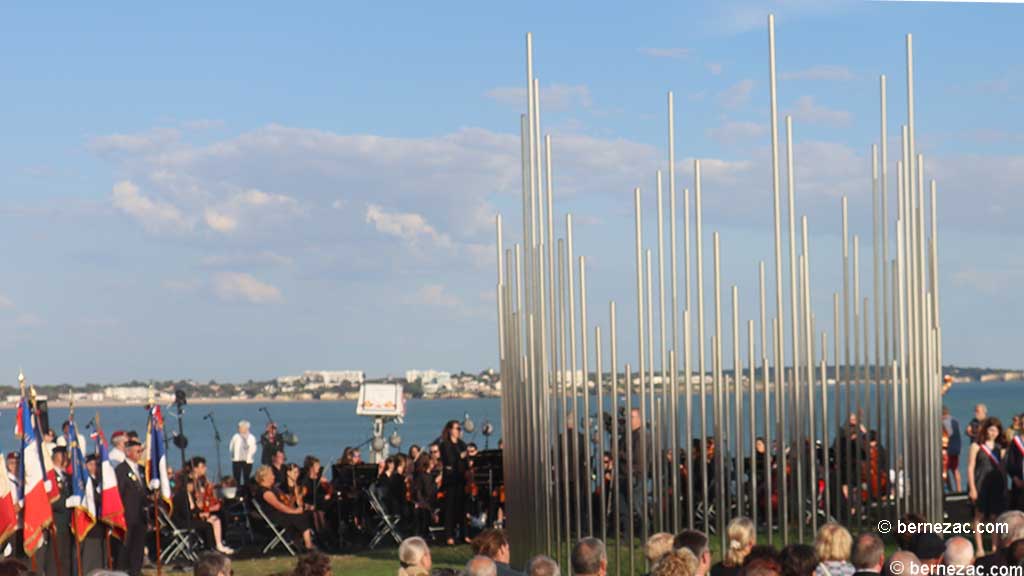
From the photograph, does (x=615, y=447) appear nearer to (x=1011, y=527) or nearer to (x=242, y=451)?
(x=1011, y=527)

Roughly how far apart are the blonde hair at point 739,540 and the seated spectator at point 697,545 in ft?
0.96

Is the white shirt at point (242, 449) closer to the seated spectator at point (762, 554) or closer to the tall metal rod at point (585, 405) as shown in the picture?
the tall metal rod at point (585, 405)

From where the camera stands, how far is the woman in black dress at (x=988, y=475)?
16078 millimetres

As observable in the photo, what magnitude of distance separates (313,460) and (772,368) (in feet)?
29.8

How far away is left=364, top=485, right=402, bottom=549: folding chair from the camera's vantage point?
19.7 metres

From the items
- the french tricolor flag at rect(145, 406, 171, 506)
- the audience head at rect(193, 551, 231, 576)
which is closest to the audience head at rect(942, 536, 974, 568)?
the audience head at rect(193, 551, 231, 576)

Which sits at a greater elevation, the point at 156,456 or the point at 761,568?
the point at 156,456

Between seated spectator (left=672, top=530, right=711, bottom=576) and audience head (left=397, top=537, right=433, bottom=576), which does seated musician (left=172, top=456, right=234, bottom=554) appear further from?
seated spectator (left=672, top=530, right=711, bottom=576)

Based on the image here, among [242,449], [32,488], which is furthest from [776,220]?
[242,449]

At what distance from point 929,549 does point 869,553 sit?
0.99 m

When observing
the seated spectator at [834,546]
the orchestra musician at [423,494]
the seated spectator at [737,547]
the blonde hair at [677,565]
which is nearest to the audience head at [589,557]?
the blonde hair at [677,565]

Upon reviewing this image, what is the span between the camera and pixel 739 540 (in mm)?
9797

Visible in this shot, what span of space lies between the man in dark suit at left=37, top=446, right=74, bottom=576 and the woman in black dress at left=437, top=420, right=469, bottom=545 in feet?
17.4

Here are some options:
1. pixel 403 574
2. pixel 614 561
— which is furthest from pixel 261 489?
pixel 403 574
